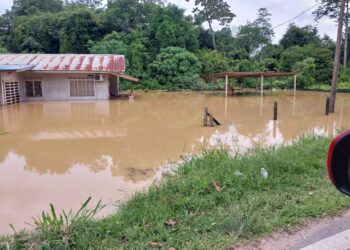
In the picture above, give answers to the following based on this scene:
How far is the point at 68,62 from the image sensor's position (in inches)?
778

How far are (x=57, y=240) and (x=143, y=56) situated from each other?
87.2ft

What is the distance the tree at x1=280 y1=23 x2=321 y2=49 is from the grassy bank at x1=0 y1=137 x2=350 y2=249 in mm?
35896

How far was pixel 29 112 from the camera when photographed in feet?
46.6

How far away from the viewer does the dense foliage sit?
26872mm

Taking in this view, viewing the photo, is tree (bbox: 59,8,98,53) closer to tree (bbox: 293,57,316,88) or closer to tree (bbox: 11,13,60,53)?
tree (bbox: 11,13,60,53)

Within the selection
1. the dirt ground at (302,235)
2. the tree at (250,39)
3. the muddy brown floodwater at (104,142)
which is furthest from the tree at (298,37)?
the dirt ground at (302,235)

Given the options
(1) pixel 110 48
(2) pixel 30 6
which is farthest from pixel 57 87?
(2) pixel 30 6

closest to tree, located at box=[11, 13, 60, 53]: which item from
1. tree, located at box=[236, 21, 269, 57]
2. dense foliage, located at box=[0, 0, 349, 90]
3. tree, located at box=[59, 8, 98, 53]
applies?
dense foliage, located at box=[0, 0, 349, 90]

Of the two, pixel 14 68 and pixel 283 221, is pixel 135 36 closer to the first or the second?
pixel 14 68

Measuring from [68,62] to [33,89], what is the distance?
2889 mm

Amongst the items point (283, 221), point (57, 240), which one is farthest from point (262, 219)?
point (57, 240)

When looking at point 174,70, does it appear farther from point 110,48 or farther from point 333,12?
point 333,12

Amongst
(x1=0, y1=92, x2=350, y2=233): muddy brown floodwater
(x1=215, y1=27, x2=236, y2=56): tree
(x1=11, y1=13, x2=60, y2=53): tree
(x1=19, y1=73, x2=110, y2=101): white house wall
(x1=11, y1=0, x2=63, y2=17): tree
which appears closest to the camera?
(x1=0, y1=92, x2=350, y2=233): muddy brown floodwater

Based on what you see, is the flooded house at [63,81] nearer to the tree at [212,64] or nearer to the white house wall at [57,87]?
the white house wall at [57,87]
